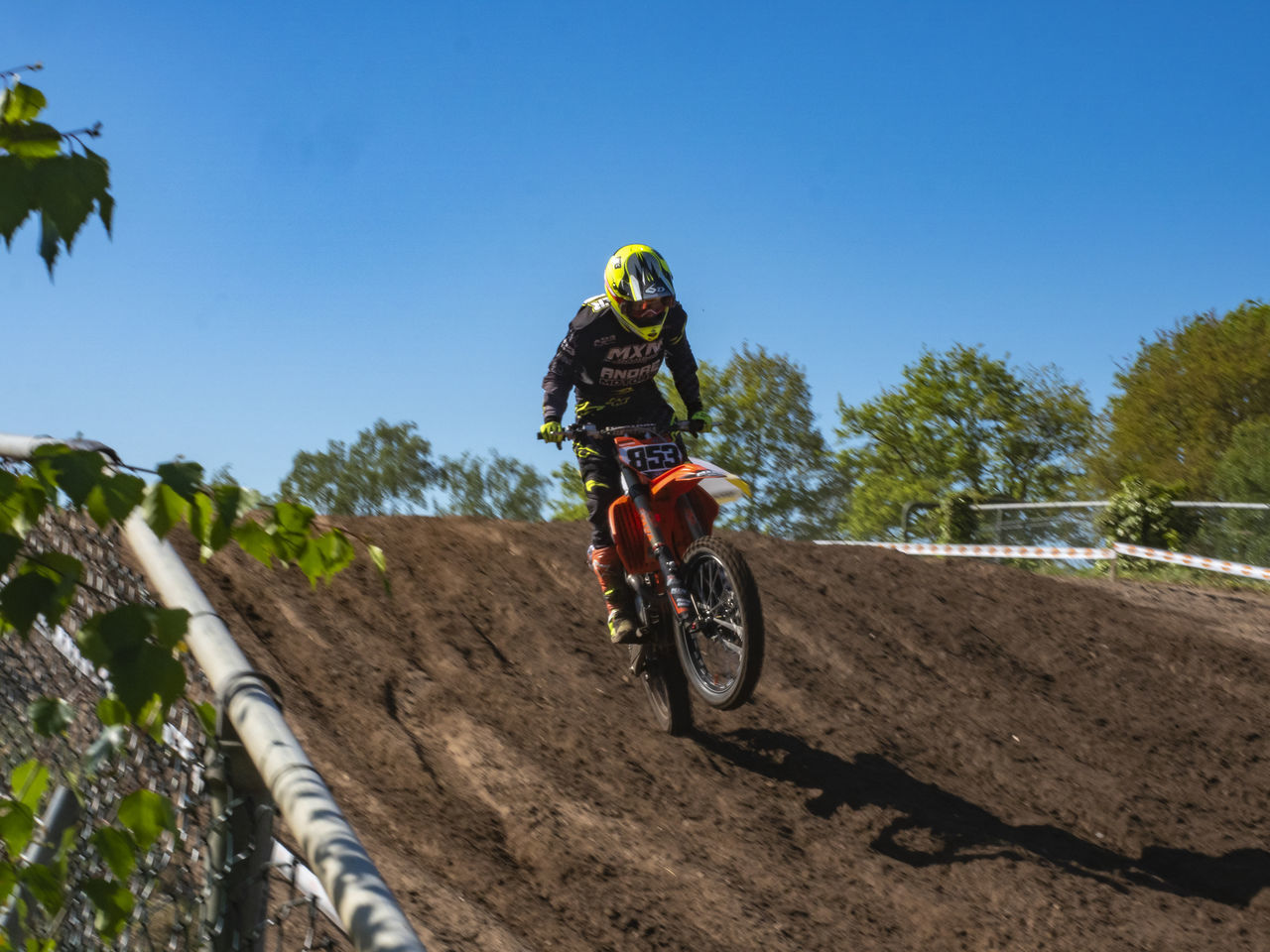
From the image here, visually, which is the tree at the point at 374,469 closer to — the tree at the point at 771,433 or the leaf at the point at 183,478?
the tree at the point at 771,433

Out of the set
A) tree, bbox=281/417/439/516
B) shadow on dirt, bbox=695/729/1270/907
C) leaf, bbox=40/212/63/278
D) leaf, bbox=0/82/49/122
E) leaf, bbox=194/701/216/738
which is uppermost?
tree, bbox=281/417/439/516

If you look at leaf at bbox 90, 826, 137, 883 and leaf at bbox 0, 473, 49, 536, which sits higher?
leaf at bbox 0, 473, 49, 536

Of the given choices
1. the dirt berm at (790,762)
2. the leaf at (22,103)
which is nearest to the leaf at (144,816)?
the leaf at (22,103)

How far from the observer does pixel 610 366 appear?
7.38 m

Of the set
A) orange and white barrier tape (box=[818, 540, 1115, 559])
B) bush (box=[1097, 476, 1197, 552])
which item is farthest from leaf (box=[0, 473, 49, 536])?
bush (box=[1097, 476, 1197, 552])

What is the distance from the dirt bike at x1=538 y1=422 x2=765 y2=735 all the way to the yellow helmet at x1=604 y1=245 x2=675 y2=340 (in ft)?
2.29

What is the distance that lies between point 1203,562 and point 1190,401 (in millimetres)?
26865

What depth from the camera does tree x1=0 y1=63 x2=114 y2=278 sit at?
5.04 feet

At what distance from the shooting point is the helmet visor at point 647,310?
702 centimetres

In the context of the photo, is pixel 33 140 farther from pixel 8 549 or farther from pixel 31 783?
pixel 31 783

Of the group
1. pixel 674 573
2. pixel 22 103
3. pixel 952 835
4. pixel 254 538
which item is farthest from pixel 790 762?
pixel 22 103

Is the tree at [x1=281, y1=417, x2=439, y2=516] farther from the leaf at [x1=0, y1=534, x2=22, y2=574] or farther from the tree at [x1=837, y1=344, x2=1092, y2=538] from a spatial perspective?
the leaf at [x1=0, y1=534, x2=22, y2=574]

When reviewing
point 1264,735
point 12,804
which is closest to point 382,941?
point 12,804

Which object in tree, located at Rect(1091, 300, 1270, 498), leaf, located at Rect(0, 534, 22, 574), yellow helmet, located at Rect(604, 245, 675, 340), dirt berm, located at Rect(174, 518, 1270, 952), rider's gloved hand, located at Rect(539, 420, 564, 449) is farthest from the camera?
tree, located at Rect(1091, 300, 1270, 498)
